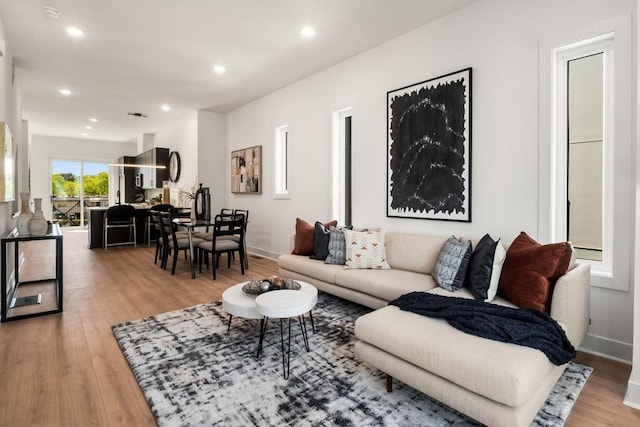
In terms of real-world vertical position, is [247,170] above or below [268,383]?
above

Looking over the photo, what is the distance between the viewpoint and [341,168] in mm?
4734

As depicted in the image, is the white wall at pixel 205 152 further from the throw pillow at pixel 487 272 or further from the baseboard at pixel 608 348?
the baseboard at pixel 608 348

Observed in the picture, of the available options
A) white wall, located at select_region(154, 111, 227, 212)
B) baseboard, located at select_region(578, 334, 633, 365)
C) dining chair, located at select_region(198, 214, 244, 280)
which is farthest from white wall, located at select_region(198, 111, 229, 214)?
baseboard, located at select_region(578, 334, 633, 365)

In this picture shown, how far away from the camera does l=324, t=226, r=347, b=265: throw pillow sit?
3631 mm

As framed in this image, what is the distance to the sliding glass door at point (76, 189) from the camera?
415 inches

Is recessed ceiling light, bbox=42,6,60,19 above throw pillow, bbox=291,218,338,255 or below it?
above

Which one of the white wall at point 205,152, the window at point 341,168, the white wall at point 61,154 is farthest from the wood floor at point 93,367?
the white wall at point 61,154

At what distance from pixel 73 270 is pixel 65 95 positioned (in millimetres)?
3302

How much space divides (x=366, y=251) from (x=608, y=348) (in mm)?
1994

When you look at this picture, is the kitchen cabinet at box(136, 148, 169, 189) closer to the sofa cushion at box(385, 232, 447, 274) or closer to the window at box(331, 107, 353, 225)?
the window at box(331, 107, 353, 225)

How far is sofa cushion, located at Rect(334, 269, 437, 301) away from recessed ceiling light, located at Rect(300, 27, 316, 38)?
8.56 feet

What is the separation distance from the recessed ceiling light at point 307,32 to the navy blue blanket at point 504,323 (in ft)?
9.97

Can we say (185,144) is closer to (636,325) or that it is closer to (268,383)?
(268,383)

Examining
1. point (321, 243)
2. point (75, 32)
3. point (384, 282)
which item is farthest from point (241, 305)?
point (75, 32)
